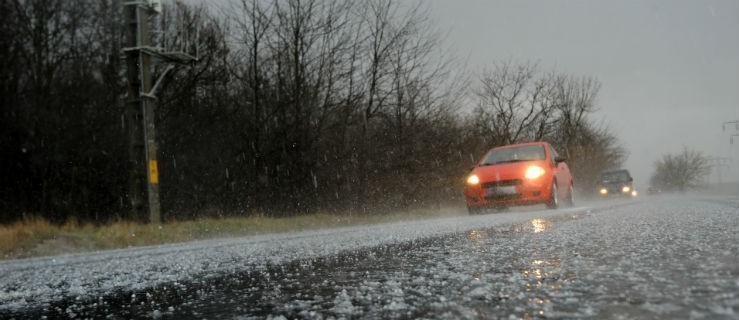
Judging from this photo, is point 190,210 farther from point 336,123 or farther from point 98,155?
point 336,123

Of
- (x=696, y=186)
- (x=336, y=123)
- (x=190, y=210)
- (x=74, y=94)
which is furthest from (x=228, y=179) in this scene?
(x=696, y=186)

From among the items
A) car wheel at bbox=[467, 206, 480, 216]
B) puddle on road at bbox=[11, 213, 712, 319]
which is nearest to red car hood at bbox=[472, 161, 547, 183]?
Answer: car wheel at bbox=[467, 206, 480, 216]

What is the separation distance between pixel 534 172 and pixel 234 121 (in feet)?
33.6

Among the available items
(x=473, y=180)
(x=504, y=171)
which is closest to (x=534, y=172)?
(x=504, y=171)

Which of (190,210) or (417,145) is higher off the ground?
(417,145)

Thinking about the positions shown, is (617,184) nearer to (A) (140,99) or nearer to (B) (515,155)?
(B) (515,155)

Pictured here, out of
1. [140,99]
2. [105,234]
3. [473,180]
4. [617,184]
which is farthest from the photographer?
[617,184]

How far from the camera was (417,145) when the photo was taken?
1873cm

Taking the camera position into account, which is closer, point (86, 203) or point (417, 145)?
point (86, 203)

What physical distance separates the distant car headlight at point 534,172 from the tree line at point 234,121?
21.1 ft

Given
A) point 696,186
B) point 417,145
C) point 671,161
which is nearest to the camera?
point 417,145

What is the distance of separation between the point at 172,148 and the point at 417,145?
7823mm

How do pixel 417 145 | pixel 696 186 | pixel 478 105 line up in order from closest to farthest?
pixel 417 145 < pixel 478 105 < pixel 696 186

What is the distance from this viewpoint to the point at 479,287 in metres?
2.04
